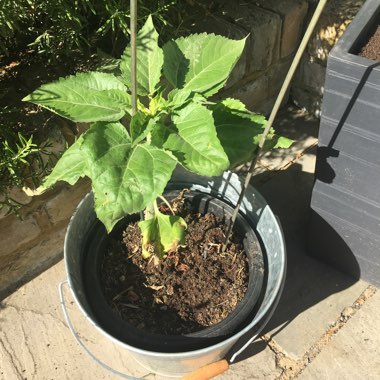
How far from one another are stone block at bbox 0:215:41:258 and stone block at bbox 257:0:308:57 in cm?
155

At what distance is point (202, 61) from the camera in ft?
4.25

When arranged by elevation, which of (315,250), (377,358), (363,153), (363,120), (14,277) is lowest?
(14,277)

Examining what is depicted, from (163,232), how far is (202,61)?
519 mm

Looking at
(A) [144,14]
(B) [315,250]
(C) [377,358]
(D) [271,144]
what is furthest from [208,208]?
(C) [377,358]

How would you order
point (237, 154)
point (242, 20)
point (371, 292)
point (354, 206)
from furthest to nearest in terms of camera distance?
point (242, 20), point (371, 292), point (354, 206), point (237, 154)

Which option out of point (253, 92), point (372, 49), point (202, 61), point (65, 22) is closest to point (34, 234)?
point (65, 22)

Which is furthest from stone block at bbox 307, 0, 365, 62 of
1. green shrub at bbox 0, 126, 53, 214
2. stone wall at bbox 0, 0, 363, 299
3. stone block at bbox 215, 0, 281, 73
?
green shrub at bbox 0, 126, 53, 214

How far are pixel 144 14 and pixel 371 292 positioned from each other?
1.54 metres

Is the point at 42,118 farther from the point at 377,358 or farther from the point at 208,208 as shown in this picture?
the point at 377,358

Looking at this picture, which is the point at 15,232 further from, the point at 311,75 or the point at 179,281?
the point at 311,75

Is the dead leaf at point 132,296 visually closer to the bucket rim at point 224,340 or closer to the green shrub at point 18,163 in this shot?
the bucket rim at point 224,340

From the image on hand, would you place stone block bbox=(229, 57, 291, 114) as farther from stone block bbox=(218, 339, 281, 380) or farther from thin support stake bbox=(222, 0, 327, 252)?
stone block bbox=(218, 339, 281, 380)

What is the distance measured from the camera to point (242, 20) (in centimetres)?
219

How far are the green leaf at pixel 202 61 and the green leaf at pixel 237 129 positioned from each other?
7cm
